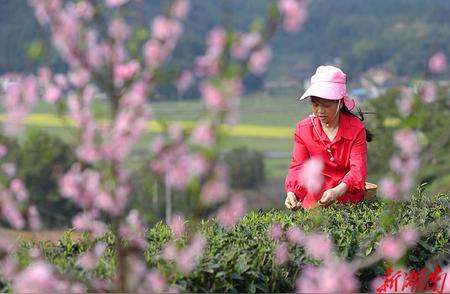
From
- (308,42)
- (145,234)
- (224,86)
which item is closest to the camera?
(224,86)

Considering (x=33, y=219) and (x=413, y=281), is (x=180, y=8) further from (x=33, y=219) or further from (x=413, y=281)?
(x=413, y=281)

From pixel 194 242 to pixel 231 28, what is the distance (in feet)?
2.58

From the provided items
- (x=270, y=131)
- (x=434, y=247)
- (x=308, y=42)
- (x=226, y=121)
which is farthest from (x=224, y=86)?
(x=308, y=42)

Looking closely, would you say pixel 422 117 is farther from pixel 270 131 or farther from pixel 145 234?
pixel 270 131

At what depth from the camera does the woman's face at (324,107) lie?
5570 mm

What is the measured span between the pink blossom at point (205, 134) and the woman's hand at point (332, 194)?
2514 millimetres

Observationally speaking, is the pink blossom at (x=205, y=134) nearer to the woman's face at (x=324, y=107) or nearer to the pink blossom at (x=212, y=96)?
the pink blossom at (x=212, y=96)

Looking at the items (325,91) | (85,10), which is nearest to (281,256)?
(85,10)

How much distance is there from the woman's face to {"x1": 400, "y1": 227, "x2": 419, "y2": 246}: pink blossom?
3.61 feet

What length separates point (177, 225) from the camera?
13.6 feet

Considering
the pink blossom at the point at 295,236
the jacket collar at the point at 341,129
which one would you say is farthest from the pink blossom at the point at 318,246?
the jacket collar at the point at 341,129

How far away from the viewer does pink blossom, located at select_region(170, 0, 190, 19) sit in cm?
309

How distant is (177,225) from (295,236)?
0.48 m

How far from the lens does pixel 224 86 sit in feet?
9.52
